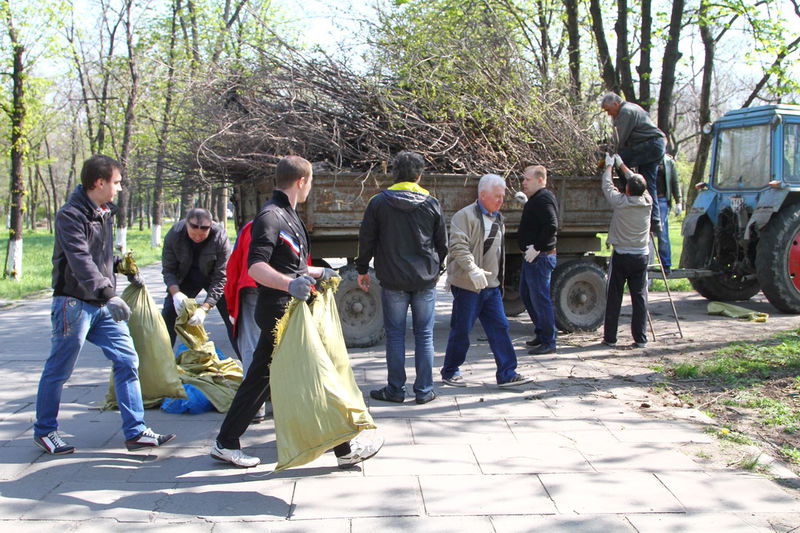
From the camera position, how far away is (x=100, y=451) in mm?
4348

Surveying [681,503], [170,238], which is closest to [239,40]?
[170,238]

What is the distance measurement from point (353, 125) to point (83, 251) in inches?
159

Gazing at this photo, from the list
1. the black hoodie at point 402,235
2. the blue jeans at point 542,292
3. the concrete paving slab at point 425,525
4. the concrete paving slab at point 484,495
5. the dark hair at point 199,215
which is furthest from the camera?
the blue jeans at point 542,292

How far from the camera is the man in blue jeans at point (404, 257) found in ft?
17.0

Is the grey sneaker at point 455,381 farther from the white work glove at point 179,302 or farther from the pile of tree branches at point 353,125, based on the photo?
the pile of tree branches at point 353,125

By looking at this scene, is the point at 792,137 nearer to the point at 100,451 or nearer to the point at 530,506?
the point at 530,506

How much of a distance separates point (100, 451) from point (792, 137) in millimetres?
9287

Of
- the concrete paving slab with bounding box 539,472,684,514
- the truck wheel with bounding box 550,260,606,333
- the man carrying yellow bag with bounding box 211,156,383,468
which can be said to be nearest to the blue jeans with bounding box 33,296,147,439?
the man carrying yellow bag with bounding box 211,156,383,468

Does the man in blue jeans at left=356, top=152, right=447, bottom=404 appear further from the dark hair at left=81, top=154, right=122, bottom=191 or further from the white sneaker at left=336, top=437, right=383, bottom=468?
the dark hair at left=81, top=154, right=122, bottom=191

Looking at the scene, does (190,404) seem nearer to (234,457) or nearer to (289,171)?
(234,457)

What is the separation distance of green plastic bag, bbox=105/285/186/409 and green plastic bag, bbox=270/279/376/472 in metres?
1.55

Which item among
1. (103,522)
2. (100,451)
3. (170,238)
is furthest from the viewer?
(170,238)

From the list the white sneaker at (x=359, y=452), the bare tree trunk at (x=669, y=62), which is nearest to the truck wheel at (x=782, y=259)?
the bare tree trunk at (x=669, y=62)

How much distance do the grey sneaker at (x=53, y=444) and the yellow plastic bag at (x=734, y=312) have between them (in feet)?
27.1
